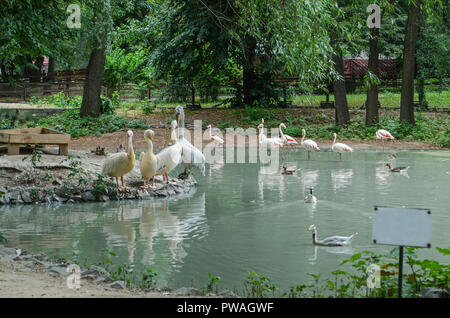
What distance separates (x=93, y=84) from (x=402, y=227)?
2415cm

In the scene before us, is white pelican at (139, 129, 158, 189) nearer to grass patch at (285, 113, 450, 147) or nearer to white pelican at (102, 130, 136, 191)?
white pelican at (102, 130, 136, 191)

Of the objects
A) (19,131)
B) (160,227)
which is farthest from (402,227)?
(19,131)

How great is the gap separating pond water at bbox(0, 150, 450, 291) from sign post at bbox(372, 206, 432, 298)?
2.33m

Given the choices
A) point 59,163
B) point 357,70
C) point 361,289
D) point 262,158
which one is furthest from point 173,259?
point 357,70

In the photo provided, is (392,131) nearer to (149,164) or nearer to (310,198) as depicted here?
(310,198)

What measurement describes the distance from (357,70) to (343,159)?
26.1 metres

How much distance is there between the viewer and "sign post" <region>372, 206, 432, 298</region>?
512 centimetres

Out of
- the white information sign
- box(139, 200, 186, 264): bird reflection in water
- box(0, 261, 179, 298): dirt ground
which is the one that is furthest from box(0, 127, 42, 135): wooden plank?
the white information sign

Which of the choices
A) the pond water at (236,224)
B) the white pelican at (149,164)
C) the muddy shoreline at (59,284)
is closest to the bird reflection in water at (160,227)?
the pond water at (236,224)

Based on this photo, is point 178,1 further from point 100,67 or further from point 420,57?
point 420,57

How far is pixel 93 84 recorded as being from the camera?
27859 millimetres

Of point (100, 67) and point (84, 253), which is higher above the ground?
point (100, 67)
